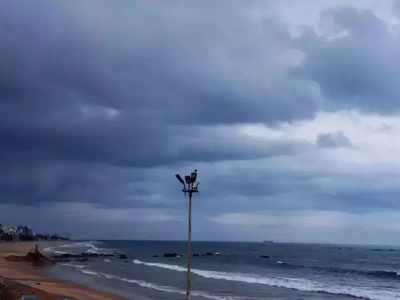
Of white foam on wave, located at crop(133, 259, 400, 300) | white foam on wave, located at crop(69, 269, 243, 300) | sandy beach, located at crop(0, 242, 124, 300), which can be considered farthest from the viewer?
white foam on wave, located at crop(133, 259, 400, 300)

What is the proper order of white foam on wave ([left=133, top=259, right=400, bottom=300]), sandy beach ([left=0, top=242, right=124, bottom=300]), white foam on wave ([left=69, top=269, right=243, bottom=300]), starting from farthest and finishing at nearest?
white foam on wave ([left=133, top=259, right=400, bottom=300]), white foam on wave ([left=69, top=269, right=243, bottom=300]), sandy beach ([left=0, top=242, right=124, bottom=300])

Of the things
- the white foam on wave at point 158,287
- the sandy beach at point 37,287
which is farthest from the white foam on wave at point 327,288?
the sandy beach at point 37,287

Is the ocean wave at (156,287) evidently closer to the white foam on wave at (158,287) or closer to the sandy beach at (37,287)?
the white foam on wave at (158,287)

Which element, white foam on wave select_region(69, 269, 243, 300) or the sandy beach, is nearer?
the sandy beach

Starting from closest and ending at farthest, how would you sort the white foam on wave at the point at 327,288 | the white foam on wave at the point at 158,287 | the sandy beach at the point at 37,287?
the sandy beach at the point at 37,287
the white foam on wave at the point at 158,287
the white foam on wave at the point at 327,288

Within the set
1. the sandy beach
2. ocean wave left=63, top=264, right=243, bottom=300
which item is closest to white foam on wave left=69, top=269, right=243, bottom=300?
ocean wave left=63, top=264, right=243, bottom=300

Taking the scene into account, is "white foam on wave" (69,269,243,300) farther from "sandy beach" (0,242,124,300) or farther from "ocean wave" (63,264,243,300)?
"sandy beach" (0,242,124,300)

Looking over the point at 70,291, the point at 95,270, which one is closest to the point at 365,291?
the point at 70,291

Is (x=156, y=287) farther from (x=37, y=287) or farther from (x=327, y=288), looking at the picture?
(x=327, y=288)

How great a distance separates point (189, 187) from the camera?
22.7m

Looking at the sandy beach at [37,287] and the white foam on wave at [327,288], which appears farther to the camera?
the white foam on wave at [327,288]

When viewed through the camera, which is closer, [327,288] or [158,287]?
[158,287]

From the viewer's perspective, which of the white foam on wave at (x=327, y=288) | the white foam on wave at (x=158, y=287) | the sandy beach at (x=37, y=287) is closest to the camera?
the sandy beach at (x=37, y=287)

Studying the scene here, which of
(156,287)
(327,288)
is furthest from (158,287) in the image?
(327,288)
